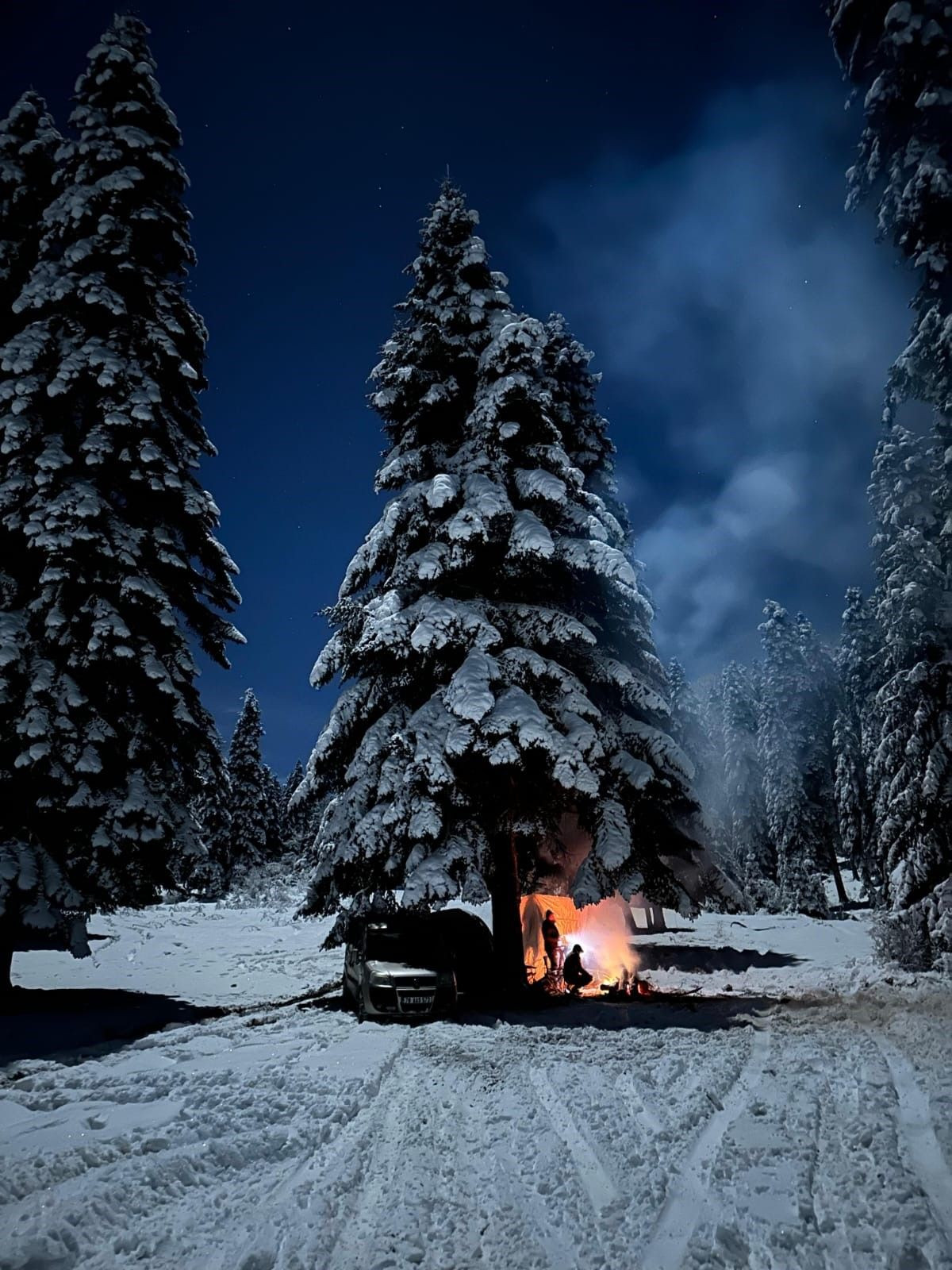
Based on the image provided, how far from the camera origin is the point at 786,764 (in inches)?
1555

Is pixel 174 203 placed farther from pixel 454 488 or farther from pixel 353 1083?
pixel 353 1083

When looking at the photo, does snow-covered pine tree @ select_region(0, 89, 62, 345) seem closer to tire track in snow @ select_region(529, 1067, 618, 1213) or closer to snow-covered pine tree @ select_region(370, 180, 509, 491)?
snow-covered pine tree @ select_region(370, 180, 509, 491)

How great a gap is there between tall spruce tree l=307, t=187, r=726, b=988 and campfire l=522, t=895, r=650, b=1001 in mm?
6863

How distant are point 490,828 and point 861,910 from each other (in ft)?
105

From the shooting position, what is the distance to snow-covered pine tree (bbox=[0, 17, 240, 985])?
38.1ft

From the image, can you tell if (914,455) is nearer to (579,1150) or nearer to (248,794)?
(579,1150)

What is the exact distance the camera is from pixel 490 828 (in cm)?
1355

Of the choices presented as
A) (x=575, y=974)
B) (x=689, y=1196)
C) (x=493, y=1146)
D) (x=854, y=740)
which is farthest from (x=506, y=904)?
(x=854, y=740)

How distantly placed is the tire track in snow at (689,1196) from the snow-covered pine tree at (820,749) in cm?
3687

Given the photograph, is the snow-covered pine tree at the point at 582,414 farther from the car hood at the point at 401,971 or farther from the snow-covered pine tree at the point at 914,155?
the car hood at the point at 401,971

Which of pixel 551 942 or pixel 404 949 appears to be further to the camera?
pixel 551 942

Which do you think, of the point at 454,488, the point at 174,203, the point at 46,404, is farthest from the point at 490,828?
the point at 174,203

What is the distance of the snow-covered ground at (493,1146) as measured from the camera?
4055 millimetres

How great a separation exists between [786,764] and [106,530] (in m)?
37.3
